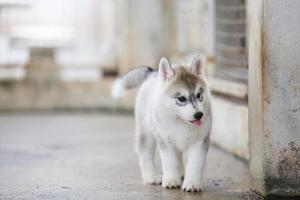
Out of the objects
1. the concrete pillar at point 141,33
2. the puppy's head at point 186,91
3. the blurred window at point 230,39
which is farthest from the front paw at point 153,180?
the concrete pillar at point 141,33

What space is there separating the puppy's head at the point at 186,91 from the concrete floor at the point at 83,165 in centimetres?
57

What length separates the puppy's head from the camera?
5480mm

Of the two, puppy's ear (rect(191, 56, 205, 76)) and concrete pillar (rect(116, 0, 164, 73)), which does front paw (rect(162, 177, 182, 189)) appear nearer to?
puppy's ear (rect(191, 56, 205, 76))

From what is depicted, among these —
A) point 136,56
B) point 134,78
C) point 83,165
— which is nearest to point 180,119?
point 134,78

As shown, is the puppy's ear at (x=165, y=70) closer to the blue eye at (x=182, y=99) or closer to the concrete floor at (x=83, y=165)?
the blue eye at (x=182, y=99)

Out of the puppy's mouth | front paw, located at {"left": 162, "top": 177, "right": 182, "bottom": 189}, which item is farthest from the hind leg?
the puppy's mouth

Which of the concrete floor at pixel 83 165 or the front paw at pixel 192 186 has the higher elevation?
the front paw at pixel 192 186

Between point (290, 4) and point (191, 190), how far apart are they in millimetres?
1452

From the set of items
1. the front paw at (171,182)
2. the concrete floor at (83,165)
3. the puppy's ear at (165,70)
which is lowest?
the concrete floor at (83,165)

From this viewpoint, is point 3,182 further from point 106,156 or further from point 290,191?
point 290,191

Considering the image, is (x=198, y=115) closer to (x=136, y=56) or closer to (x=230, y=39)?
(x=230, y=39)

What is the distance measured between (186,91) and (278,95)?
0.63 m

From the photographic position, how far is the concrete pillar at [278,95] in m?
5.43

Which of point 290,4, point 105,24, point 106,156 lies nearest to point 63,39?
point 105,24
